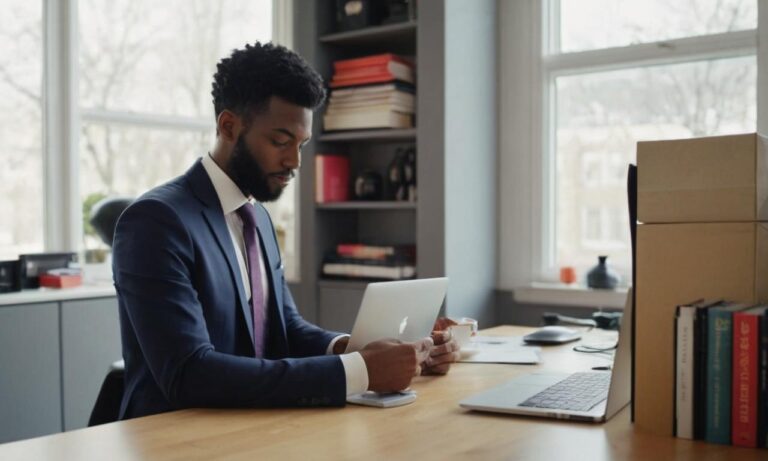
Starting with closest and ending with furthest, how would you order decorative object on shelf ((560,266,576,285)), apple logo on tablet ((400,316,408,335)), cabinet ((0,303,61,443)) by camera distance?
1. apple logo on tablet ((400,316,408,335))
2. cabinet ((0,303,61,443))
3. decorative object on shelf ((560,266,576,285))

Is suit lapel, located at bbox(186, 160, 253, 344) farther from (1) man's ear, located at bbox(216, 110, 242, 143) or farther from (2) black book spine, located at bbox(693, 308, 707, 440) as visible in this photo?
(2) black book spine, located at bbox(693, 308, 707, 440)

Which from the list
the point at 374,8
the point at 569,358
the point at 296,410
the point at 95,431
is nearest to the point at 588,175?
the point at 374,8

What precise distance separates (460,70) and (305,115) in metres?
1.74

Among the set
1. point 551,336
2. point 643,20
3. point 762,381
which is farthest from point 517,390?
point 643,20

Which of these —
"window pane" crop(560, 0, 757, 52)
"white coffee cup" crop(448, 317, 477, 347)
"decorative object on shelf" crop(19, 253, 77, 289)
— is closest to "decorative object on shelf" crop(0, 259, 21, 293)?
"decorative object on shelf" crop(19, 253, 77, 289)

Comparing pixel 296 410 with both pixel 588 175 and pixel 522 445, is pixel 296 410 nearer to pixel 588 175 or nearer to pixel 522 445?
pixel 522 445

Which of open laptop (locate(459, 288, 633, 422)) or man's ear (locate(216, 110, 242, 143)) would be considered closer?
open laptop (locate(459, 288, 633, 422))

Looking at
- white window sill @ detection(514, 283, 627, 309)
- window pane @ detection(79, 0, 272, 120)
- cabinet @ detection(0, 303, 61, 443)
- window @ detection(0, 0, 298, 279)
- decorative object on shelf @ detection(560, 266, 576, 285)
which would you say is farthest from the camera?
window pane @ detection(79, 0, 272, 120)

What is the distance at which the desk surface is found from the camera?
1.26 m

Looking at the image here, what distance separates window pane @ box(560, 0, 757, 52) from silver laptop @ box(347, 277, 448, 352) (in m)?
2.20

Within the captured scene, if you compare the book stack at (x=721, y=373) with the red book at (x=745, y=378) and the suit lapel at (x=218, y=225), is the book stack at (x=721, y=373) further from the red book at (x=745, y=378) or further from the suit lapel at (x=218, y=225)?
the suit lapel at (x=218, y=225)

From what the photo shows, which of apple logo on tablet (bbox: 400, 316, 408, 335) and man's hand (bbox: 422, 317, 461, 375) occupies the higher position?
apple logo on tablet (bbox: 400, 316, 408, 335)

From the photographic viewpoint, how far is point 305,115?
2057mm

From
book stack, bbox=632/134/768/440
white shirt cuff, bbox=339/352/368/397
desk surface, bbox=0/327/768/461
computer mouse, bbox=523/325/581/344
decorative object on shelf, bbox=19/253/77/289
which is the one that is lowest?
desk surface, bbox=0/327/768/461
